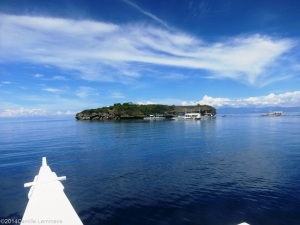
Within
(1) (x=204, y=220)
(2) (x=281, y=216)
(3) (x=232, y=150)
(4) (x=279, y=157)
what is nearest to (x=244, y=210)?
(2) (x=281, y=216)

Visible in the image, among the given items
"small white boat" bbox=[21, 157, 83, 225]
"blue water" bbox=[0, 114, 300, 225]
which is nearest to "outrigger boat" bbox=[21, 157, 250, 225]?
"small white boat" bbox=[21, 157, 83, 225]

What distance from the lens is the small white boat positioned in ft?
33.8

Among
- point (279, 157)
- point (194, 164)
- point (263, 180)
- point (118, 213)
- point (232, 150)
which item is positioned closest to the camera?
point (118, 213)

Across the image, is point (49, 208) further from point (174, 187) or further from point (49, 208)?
point (174, 187)

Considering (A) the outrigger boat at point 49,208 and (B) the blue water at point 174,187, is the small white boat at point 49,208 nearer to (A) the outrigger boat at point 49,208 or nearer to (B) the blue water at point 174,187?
(A) the outrigger boat at point 49,208

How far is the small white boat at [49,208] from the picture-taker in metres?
10.3

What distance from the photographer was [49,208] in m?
11.3

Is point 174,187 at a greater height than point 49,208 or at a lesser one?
lesser

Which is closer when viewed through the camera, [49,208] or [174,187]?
[49,208]

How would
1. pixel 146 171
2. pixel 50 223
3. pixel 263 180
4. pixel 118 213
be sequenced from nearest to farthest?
pixel 50 223, pixel 118 213, pixel 263 180, pixel 146 171

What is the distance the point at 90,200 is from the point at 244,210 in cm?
1823

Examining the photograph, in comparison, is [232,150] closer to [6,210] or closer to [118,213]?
[118,213]

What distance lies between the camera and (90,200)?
105ft

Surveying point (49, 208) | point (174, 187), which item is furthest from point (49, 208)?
point (174, 187)
